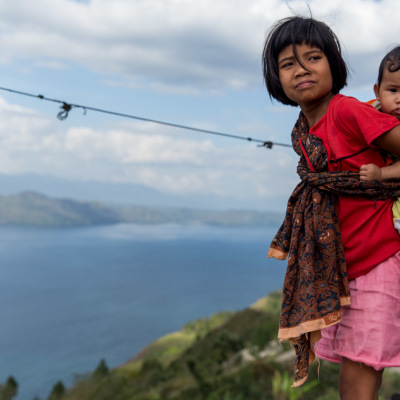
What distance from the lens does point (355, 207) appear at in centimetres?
179

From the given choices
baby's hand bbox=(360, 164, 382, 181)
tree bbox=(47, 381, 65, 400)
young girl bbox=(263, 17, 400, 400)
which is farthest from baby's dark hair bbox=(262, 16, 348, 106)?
tree bbox=(47, 381, 65, 400)

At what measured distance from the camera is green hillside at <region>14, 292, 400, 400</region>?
9.88m

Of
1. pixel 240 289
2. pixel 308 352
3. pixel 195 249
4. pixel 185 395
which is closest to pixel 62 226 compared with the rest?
pixel 195 249

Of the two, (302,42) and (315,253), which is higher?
(302,42)

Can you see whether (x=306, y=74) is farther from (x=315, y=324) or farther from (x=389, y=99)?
(x=315, y=324)

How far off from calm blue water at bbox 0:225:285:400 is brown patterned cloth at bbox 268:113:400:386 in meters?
50.6

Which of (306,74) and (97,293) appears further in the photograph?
(97,293)

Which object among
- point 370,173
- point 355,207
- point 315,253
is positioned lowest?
point 315,253

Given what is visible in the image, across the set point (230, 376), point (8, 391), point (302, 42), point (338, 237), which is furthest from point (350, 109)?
point (8, 391)

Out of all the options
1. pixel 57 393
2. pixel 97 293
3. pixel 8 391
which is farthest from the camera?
pixel 97 293

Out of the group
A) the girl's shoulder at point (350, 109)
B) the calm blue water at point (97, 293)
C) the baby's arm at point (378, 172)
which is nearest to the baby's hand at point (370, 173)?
the baby's arm at point (378, 172)

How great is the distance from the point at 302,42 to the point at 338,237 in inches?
28.4

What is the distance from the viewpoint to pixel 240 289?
11069 centimetres

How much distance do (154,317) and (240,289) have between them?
31.9 metres
